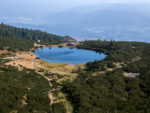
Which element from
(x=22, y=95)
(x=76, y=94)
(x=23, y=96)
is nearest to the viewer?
(x=22, y=95)

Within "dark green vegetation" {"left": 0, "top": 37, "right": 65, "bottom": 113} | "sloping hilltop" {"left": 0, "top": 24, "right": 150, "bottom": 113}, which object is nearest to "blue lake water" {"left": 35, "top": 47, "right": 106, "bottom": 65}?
"sloping hilltop" {"left": 0, "top": 24, "right": 150, "bottom": 113}

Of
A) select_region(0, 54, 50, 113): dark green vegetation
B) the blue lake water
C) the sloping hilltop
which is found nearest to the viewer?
select_region(0, 54, 50, 113): dark green vegetation

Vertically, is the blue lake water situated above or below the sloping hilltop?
above

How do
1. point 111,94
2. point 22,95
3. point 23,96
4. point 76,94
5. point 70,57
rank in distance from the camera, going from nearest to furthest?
point 22,95
point 23,96
point 76,94
point 111,94
point 70,57

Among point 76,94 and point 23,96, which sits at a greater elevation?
point 23,96

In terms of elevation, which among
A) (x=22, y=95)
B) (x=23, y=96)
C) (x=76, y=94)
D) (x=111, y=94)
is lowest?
(x=111, y=94)

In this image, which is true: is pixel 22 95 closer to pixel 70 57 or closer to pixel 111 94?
pixel 111 94

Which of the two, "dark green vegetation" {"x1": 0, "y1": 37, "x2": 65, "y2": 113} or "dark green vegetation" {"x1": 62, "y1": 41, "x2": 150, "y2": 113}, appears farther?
"dark green vegetation" {"x1": 62, "y1": 41, "x2": 150, "y2": 113}

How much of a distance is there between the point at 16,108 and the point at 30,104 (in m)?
1.84

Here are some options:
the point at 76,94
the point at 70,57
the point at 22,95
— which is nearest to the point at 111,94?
the point at 76,94

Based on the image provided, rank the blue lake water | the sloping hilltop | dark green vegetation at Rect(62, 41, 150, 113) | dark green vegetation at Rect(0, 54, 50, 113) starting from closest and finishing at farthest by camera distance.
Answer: dark green vegetation at Rect(0, 54, 50, 113) → the sloping hilltop → dark green vegetation at Rect(62, 41, 150, 113) → the blue lake water

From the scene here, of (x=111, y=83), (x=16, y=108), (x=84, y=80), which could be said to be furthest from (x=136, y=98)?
(x=16, y=108)

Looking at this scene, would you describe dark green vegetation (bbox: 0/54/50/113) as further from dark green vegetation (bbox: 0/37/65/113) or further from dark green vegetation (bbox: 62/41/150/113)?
dark green vegetation (bbox: 62/41/150/113)

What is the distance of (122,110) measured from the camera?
62.6 ft
